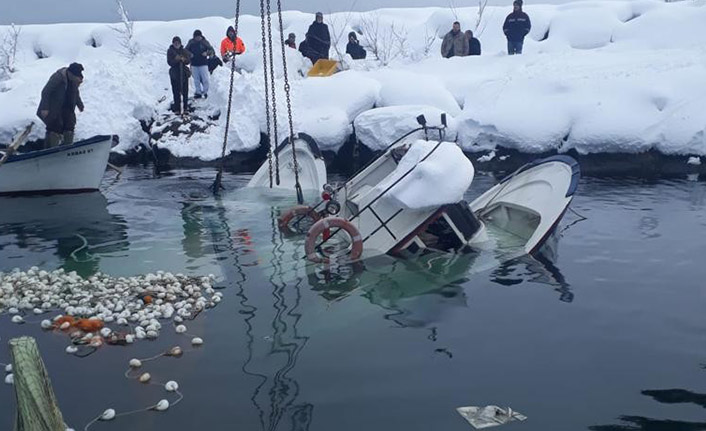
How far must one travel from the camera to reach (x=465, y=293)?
934 cm

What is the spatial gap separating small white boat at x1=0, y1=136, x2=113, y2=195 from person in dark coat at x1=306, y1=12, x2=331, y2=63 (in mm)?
12379

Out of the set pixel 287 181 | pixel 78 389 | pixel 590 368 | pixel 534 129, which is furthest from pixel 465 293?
pixel 534 129

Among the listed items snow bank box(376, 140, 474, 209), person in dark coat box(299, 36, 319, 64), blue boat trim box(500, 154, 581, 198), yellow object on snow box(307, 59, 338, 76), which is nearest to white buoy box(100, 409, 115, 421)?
snow bank box(376, 140, 474, 209)

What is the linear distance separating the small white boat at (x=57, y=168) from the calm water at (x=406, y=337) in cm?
390

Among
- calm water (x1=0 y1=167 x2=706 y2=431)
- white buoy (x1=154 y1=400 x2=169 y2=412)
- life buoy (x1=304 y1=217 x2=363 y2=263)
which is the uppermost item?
life buoy (x1=304 y1=217 x2=363 y2=263)

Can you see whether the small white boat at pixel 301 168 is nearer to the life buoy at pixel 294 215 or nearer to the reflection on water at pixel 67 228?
the life buoy at pixel 294 215

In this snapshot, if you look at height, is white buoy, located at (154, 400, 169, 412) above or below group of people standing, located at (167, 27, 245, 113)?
below

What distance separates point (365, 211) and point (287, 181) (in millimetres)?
7007

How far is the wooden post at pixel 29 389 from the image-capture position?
12.8ft

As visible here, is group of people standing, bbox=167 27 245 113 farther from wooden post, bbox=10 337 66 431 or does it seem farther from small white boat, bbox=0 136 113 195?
wooden post, bbox=10 337 66 431

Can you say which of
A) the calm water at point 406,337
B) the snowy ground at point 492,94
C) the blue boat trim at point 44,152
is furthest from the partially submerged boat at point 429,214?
the snowy ground at point 492,94

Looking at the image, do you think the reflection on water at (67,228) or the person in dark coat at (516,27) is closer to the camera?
A: the reflection on water at (67,228)

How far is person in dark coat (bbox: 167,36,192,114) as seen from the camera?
2403 centimetres

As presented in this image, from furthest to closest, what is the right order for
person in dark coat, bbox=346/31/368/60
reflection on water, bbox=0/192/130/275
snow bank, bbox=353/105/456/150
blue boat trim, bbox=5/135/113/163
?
person in dark coat, bbox=346/31/368/60 → snow bank, bbox=353/105/456/150 → blue boat trim, bbox=5/135/113/163 → reflection on water, bbox=0/192/130/275
